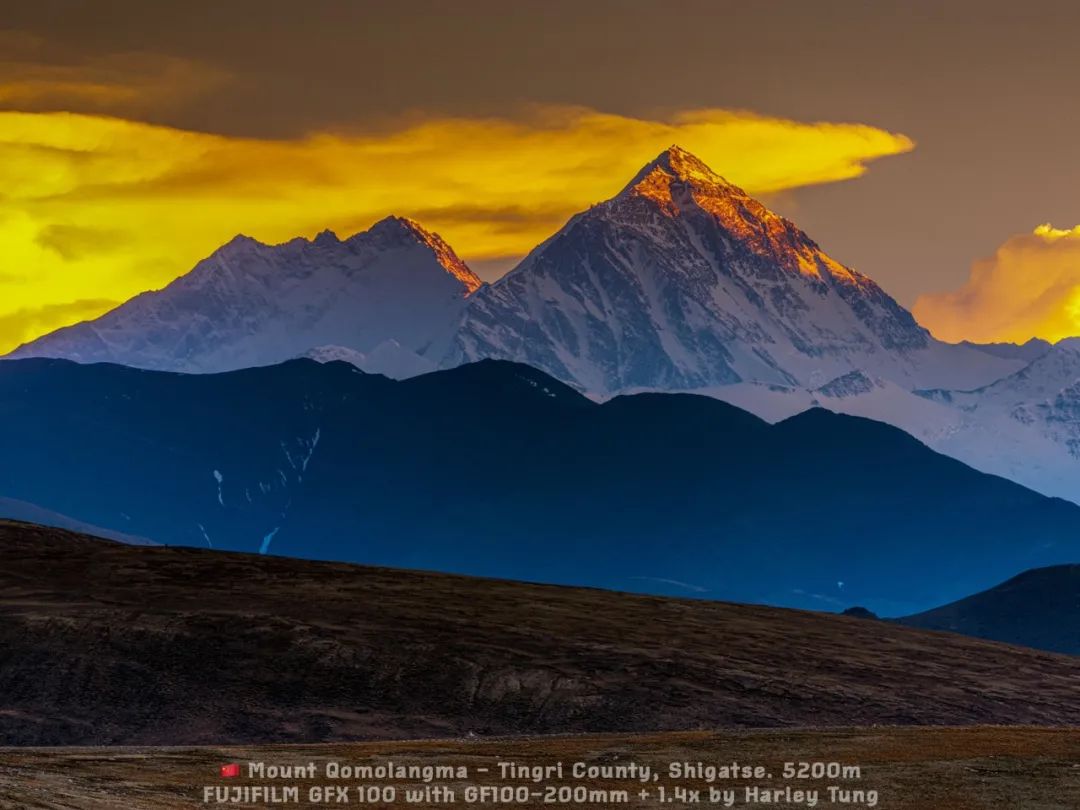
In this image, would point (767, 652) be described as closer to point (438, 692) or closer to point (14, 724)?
point (438, 692)

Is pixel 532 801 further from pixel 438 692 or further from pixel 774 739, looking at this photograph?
pixel 438 692

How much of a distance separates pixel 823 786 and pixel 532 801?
589 inches

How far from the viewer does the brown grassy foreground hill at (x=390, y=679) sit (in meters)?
158

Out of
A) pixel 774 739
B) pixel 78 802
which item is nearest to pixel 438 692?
pixel 774 739

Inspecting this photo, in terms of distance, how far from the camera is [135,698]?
160 m

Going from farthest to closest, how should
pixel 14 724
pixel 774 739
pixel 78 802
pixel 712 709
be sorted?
pixel 712 709 < pixel 14 724 < pixel 774 739 < pixel 78 802

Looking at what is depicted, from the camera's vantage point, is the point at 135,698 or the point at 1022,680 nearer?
the point at 135,698

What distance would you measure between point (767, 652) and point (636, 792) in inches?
4059

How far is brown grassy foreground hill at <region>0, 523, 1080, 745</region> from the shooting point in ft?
517

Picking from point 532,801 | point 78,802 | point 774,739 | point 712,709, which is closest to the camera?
point 78,802

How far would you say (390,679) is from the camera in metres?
170

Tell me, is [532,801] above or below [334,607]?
below

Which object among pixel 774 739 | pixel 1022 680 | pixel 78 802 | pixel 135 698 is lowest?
pixel 78 802

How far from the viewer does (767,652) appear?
195 m
